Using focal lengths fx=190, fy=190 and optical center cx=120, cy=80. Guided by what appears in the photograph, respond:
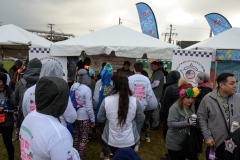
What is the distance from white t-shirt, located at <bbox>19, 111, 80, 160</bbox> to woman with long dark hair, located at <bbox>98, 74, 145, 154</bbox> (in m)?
1.18

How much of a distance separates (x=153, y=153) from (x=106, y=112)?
2.11 metres

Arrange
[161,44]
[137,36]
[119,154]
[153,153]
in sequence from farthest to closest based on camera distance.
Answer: [137,36]
[161,44]
[153,153]
[119,154]

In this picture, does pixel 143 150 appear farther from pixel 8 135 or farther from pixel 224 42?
pixel 224 42

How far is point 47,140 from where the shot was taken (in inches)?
43.4

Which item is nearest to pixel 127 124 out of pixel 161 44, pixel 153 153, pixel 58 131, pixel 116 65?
pixel 58 131

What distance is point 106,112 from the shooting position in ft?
7.91

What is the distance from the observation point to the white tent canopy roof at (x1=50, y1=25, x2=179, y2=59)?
5.11 m

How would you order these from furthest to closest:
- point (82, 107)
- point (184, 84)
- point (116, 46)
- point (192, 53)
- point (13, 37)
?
1. point (13, 37)
2. point (192, 53)
3. point (116, 46)
4. point (82, 107)
5. point (184, 84)

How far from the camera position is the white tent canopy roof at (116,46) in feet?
16.8

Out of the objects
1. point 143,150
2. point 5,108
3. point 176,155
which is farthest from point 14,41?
point 176,155

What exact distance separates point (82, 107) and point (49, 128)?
212 cm

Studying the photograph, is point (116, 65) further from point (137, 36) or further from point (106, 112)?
point (106, 112)

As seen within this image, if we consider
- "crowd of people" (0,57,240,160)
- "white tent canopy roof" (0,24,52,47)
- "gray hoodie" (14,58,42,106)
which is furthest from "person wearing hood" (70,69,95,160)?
"white tent canopy roof" (0,24,52,47)

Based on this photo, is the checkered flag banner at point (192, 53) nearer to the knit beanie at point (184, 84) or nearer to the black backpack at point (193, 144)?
the knit beanie at point (184, 84)
